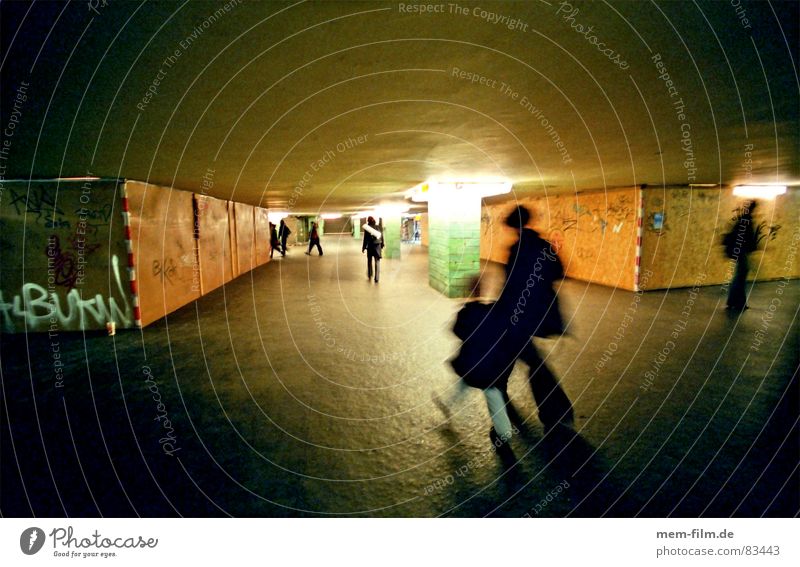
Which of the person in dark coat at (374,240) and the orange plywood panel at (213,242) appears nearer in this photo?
the orange plywood panel at (213,242)

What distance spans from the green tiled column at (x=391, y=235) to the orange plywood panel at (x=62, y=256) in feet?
48.7

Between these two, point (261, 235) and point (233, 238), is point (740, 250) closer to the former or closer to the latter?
point (233, 238)

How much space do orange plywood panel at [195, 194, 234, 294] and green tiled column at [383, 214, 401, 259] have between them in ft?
30.4

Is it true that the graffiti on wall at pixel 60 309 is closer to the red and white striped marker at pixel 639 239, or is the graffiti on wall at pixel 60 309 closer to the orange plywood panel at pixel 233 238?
the orange plywood panel at pixel 233 238

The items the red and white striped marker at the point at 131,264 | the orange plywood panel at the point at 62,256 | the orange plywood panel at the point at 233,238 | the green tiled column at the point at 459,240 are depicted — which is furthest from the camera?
the orange plywood panel at the point at 233,238

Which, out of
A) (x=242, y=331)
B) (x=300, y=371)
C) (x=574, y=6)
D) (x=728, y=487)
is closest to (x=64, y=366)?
(x=242, y=331)

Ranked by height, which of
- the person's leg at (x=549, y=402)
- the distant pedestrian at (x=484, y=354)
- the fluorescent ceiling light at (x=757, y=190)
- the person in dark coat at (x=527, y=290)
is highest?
the fluorescent ceiling light at (x=757, y=190)

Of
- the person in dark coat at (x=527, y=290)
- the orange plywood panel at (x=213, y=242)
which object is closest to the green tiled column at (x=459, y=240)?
the person in dark coat at (x=527, y=290)

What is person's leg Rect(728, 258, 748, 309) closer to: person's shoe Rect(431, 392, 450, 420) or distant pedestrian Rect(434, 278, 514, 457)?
person's shoe Rect(431, 392, 450, 420)

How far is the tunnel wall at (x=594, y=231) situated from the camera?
11.4 meters

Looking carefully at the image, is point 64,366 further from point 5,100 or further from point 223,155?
point 5,100

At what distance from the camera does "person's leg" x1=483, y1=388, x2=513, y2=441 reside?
351 cm

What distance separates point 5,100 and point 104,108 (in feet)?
1.98

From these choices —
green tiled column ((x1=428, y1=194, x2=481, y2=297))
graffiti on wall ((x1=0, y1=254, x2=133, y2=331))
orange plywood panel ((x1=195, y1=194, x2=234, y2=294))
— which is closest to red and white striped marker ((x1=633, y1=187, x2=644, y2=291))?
green tiled column ((x1=428, y1=194, x2=481, y2=297))
